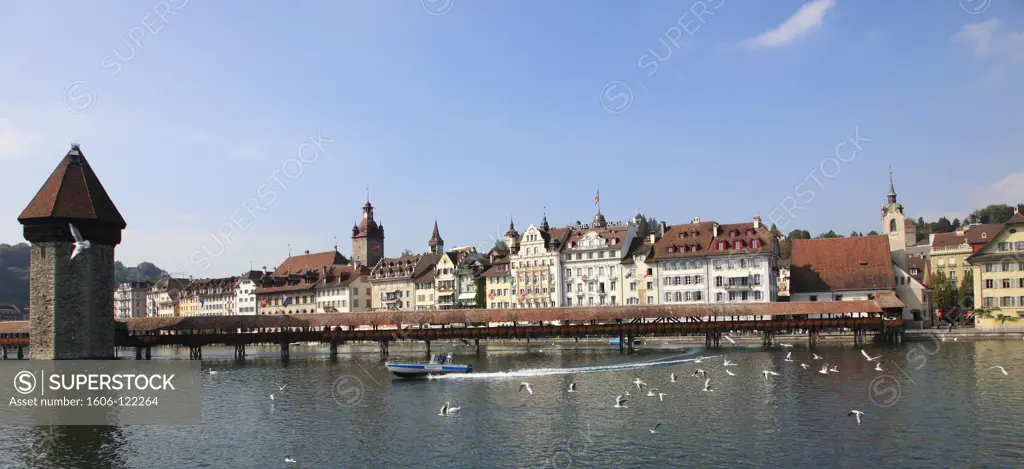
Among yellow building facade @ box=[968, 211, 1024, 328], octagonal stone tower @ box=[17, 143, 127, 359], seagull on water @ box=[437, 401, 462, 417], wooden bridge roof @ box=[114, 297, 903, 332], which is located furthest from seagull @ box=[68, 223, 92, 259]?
yellow building facade @ box=[968, 211, 1024, 328]

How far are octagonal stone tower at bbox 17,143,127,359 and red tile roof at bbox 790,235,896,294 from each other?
72.3 metres

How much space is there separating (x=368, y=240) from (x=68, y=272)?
84099 mm

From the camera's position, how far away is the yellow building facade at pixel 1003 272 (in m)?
83.4

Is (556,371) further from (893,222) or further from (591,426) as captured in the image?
(893,222)

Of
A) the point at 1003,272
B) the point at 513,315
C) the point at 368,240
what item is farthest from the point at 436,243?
the point at 1003,272

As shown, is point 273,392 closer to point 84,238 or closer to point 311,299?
point 84,238

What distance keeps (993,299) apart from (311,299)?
101m

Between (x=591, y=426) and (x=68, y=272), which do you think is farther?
(x=68, y=272)

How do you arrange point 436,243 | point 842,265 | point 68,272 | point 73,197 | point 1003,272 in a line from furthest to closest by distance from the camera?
A: point 436,243 < point 842,265 < point 1003,272 < point 73,197 < point 68,272

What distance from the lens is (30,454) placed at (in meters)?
31.7

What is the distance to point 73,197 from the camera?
2687 inches

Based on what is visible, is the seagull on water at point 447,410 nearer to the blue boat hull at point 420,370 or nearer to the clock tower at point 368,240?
the blue boat hull at point 420,370

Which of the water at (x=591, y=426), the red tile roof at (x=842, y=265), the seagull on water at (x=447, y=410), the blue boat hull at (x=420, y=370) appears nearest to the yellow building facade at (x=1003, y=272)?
the red tile roof at (x=842, y=265)

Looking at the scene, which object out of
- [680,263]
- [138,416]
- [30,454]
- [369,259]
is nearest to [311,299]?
[369,259]
